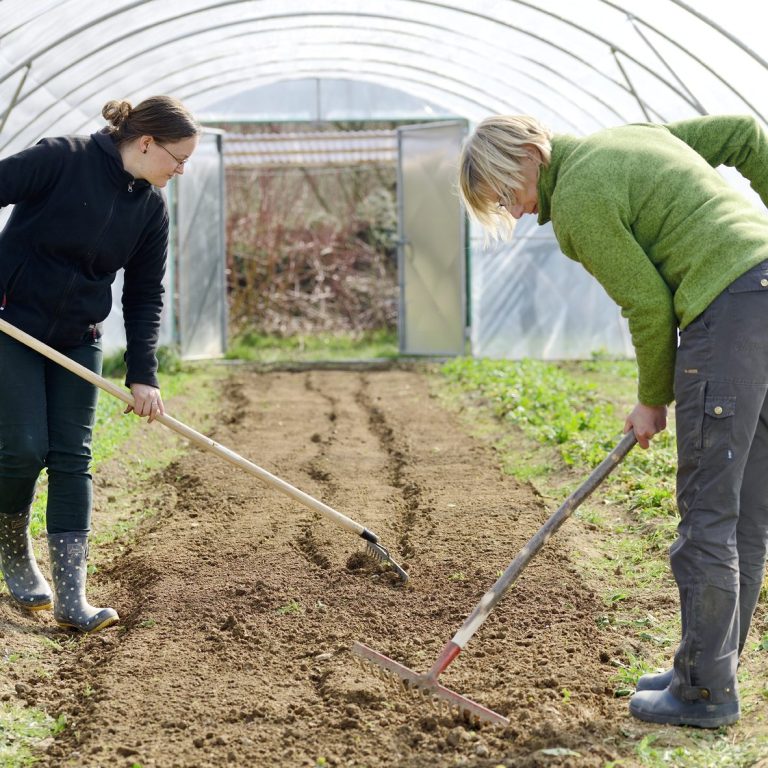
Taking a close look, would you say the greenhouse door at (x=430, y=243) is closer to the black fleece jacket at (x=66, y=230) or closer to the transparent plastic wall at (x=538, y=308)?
the transparent plastic wall at (x=538, y=308)

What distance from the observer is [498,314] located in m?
12.0

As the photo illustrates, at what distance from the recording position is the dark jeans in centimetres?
342

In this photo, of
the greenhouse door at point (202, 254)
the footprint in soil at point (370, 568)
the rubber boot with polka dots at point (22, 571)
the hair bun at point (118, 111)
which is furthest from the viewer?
the greenhouse door at point (202, 254)

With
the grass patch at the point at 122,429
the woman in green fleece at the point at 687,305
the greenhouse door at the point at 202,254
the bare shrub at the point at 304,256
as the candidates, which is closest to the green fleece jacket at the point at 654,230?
the woman in green fleece at the point at 687,305

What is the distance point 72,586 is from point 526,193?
204 cm

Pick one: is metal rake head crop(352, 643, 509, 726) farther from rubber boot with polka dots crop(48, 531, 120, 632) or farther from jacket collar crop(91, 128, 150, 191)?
jacket collar crop(91, 128, 150, 191)

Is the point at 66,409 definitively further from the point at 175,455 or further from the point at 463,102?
the point at 463,102

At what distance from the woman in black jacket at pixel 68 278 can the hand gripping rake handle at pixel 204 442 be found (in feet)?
0.33

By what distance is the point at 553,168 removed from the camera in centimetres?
277

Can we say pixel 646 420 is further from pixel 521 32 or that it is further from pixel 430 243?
pixel 430 243

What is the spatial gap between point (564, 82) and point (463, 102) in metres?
1.86

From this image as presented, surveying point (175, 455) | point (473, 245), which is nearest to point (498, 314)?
point (473, 245)

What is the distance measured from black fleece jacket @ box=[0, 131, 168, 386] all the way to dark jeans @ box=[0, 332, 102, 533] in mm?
88

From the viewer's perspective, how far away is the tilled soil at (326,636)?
2762mm
